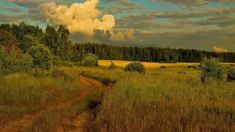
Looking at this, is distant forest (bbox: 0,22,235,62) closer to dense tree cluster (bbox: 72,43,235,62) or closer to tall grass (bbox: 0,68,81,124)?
dense tree cluster (bbox: 72,43,235,62)

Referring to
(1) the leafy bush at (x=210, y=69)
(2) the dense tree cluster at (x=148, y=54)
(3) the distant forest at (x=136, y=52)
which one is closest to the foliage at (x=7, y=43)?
(1) the leafy bush at (x=210, y=69)

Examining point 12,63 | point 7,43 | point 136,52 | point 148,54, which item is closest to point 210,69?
point 12,63

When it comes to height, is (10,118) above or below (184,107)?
below

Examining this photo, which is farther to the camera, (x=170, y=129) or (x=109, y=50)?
(x=109, y=50)

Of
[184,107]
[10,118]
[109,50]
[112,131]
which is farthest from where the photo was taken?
[109,50]

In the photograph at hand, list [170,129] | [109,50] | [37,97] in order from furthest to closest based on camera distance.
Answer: [109,50], [37,97], [170,129]

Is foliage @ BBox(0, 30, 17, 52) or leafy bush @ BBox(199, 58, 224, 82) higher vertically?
foliage @ BBox(0, 30, 17, 52)

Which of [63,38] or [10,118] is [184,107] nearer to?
[10,118]

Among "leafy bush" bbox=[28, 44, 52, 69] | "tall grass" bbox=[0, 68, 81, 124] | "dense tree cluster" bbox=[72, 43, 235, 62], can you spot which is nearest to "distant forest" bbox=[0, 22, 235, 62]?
"dense tree cluster" bbox=[72, 43, 235, 62]

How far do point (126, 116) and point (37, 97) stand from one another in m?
10.0

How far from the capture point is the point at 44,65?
5150cm

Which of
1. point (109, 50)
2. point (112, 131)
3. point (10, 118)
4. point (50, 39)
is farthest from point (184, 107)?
point (109, 50)

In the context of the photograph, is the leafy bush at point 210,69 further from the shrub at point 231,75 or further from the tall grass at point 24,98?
the tall grass at point 24,98

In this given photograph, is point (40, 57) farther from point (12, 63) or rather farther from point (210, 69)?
point (210, 69)
